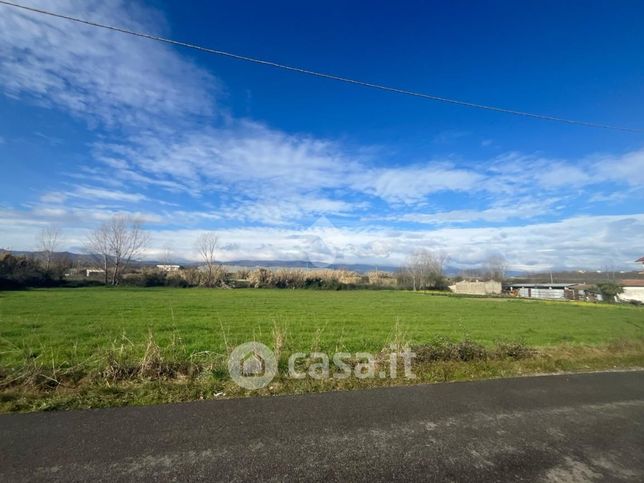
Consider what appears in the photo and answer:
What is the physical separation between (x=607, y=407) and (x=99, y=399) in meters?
6.59

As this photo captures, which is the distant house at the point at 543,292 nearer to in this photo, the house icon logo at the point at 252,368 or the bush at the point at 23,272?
the house icon logo at the point at 252,368

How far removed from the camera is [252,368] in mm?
5598

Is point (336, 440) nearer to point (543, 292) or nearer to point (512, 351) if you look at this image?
point (512, 351)

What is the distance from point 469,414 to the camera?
14.2ft

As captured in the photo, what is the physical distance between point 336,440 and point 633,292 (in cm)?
7368

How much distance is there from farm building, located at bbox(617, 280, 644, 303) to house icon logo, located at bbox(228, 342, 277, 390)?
68396 mm

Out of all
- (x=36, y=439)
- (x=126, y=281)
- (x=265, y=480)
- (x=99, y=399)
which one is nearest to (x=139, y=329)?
(x=99, y=399)

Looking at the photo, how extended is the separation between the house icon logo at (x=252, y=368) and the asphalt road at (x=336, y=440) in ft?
2.15

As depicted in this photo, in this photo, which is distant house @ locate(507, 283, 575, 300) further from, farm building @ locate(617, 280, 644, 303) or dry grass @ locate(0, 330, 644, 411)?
dry grass @ locate(0, 330, 644, 411)

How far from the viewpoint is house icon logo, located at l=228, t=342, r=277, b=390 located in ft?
17.0

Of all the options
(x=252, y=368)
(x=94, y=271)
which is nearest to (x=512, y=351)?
(x=252, y=368)

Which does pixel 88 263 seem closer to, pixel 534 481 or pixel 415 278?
pixel 415 278

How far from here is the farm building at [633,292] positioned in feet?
183

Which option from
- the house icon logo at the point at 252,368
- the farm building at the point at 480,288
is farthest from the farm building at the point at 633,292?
the house icon logo at the point at 252,368
